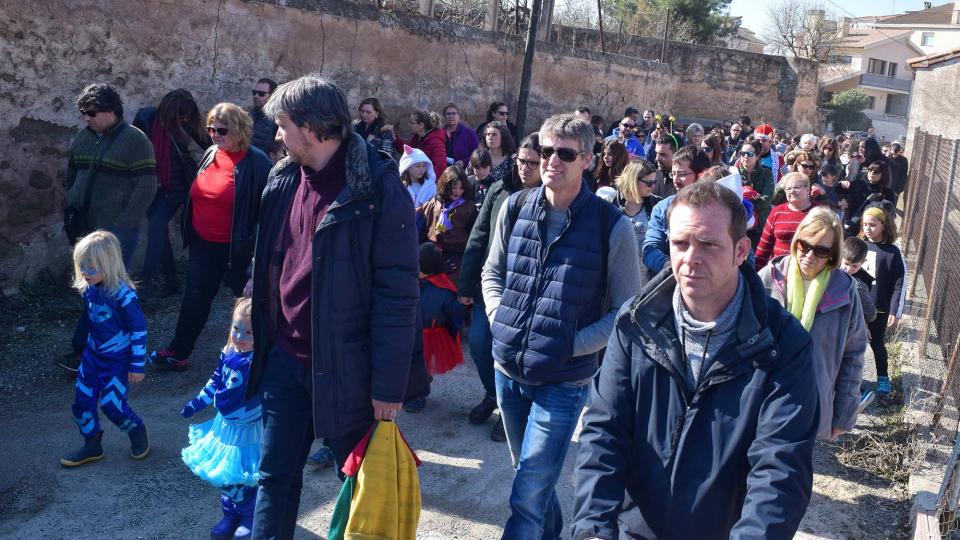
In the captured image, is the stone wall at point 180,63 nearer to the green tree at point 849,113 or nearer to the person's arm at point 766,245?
the person's arm at point 766,245

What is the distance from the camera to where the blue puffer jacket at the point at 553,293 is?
3342 mm

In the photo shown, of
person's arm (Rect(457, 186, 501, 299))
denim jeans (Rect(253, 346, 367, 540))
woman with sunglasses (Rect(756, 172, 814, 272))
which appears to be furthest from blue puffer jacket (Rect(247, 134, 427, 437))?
woman with sunglasses (Rect(756, 172, 814, 272))

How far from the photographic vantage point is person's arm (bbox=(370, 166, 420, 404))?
3035mm

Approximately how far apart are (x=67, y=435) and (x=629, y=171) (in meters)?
3.83

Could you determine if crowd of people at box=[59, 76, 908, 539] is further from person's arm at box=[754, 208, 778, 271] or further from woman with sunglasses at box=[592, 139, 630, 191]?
woman with sunglasses at box=[592, 139, 630, 191]

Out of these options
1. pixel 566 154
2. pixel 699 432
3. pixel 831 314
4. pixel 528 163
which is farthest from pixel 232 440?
pixel 831 314

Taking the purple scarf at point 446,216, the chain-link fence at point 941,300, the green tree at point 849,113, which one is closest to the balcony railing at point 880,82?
the green tree at point 849,113

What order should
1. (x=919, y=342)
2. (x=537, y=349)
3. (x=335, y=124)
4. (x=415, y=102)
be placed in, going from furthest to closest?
1. (x=415, y=102)
2. (x=919, y=342)
3. (x=537, y=349)
4. (x=335, y=124)

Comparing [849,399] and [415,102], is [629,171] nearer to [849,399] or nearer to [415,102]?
[849,399]

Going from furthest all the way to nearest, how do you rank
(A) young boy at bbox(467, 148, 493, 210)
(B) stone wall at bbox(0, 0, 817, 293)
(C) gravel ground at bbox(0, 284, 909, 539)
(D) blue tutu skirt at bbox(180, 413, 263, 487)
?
(A) young boy at bbox(467, 148, 493, 210), (B) stone wall at bbox(0, 0, 817, 293), (C) gravel ground at bbox(0, 284, 909, 539), (D) blue tutu skirt at bbox(180, 413, 263, 487)

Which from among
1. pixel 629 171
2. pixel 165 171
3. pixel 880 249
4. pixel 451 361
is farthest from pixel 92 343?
pixel 880 249

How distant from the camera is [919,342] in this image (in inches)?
298

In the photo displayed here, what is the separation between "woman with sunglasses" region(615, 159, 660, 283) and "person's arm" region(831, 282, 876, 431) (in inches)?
63.4

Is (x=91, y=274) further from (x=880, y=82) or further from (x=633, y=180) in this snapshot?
(x=880, y=82)
